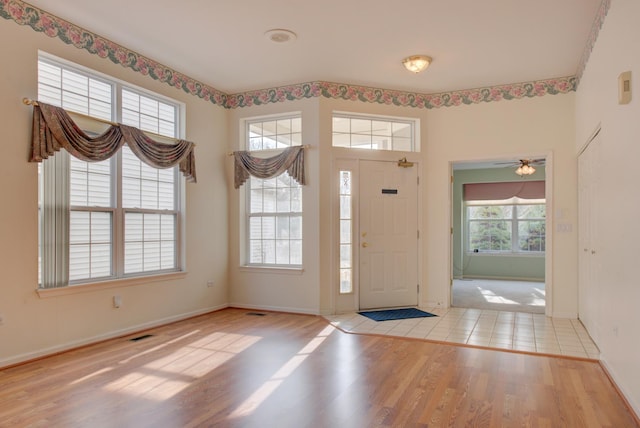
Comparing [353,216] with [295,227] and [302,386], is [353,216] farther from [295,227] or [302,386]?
[302,386]

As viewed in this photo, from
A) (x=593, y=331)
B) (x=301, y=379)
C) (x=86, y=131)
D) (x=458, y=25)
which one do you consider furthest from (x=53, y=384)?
(x=593, y=331)

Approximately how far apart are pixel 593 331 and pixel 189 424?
3.82 m

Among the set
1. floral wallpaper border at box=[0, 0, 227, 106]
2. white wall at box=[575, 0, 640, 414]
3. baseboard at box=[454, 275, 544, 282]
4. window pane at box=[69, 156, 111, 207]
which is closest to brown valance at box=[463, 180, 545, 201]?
baseboard at box=[454, 275, 544, 282]

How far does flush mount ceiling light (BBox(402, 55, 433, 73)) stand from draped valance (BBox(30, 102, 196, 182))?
274cm

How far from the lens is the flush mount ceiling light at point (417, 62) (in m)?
4.54

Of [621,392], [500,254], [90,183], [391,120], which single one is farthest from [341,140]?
[500,254]

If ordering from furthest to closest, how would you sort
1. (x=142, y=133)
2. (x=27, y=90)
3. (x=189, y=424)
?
(x=142, y=133)
(x=27, y=90)
(x=189, y=424)

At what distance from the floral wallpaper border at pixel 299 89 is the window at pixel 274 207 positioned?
14.6 inches

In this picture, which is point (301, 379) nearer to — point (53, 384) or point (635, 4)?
point (53, 384)

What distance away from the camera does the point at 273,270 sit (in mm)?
5625

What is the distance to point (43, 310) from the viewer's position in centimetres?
363

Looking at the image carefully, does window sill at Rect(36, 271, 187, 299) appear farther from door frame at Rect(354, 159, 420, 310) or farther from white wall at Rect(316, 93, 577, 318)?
door frame at Rect(354, 159, 420, 310)

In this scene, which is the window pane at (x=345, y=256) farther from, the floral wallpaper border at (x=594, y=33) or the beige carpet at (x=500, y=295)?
the floral wallpaper border at (x=594, y=33)

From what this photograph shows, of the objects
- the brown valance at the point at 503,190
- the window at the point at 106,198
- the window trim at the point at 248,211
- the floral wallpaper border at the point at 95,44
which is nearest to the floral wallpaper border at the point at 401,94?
the window trim at the point at 248,211
